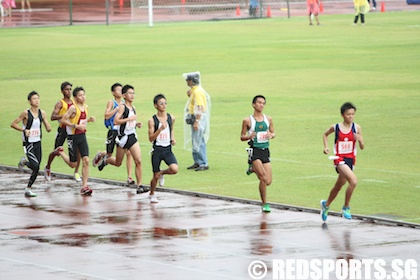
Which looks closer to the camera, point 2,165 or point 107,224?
→ point 107,224

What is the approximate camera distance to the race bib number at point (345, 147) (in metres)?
17.8

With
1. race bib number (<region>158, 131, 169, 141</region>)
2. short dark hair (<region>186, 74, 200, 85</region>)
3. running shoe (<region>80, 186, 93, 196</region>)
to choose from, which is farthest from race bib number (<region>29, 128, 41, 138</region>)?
short dark hair (<region>186, 74, 200, 85</region>)

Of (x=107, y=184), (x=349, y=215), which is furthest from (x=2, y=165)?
(x=349, y=215)

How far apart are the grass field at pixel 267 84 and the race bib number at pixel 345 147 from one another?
56.2 inches

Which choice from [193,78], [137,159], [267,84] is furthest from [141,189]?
[267,84]

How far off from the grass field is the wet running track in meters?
1.44

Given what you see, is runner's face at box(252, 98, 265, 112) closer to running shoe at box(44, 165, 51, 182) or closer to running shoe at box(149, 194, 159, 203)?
running shoe at box(149, 194, 159, 203)

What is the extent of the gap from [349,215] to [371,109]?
46.4 feet

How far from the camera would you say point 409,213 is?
18.6 metres

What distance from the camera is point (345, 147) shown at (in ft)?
58.5

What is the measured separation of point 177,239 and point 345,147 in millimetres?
3132

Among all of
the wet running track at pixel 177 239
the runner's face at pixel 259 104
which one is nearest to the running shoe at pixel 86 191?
the wet running track at pixel 177 239

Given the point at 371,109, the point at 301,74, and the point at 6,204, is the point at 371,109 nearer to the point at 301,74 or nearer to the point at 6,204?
the point at 301,74

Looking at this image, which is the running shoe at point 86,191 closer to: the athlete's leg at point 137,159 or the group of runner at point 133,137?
the group of runner at point 133,137
